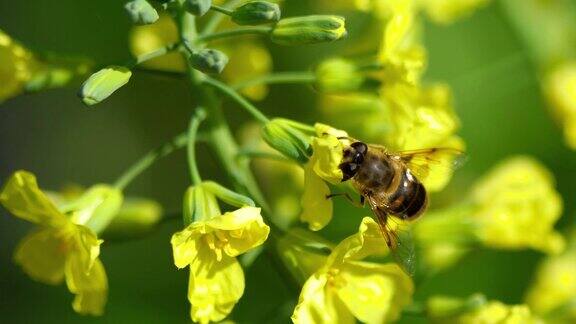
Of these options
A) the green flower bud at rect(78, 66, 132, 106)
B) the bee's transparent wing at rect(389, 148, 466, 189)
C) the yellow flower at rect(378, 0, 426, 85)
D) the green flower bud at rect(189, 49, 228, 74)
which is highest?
the green flower bud at rect(189, 49, 228, 74)

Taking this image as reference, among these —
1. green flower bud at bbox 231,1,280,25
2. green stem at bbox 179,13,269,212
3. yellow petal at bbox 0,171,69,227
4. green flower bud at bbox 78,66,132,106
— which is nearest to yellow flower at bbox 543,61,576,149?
green stem at bbox 179,13,269,212

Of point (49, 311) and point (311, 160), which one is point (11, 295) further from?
point (311, 160)

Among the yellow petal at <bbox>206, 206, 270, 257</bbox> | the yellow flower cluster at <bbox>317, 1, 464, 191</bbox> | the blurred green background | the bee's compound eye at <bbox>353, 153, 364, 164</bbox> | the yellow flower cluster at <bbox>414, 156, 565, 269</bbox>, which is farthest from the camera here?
the blurred green background

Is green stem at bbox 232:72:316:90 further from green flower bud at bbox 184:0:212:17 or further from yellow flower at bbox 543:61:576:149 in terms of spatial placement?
yellow flower at bbox 543:61:576:149

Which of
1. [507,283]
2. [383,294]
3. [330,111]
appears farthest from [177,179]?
[383,294]

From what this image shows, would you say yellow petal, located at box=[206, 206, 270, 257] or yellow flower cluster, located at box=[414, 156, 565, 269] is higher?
yellow petal, located at box=[206, 206, 270, 257]
